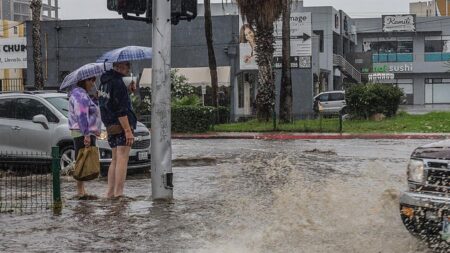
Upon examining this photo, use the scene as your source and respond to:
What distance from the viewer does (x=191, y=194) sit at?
9867 millimetres

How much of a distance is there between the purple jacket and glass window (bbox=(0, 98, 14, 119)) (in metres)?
4.55

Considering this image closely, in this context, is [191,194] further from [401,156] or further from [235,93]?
[235,93]

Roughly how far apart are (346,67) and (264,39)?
26471 millimetres

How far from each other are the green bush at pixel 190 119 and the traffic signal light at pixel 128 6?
1772 centimetres

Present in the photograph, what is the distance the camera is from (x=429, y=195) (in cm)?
561

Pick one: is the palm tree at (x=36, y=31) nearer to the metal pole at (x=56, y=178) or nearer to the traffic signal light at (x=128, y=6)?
the traffic signal light at (x=128, y=6)

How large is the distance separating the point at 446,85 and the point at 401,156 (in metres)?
56.7

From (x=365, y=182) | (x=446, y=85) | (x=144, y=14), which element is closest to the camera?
(x=144, y=14)

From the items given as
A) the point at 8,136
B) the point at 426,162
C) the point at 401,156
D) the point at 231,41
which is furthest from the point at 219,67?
the point at 426,162

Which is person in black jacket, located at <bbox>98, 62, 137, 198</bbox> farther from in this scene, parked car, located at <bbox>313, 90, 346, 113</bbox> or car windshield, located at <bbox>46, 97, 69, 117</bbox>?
parked car, located at <bbox>313, 90, 346, 113</bbox>

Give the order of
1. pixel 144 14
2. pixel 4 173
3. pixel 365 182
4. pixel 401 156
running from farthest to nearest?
1. pixel 401 156
2. pixel 4 173
3. pixel 365 182
4. pixel 144 14

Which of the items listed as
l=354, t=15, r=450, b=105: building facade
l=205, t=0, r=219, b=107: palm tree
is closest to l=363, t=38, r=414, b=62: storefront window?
l=354, t=15, r=450, b=105: building facade

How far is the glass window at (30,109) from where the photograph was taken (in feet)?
42.1

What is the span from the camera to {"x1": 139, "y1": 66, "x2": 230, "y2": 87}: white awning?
1479 inches
